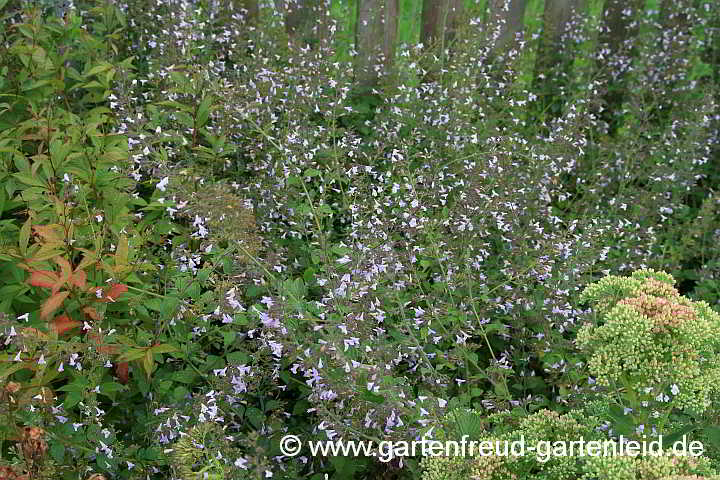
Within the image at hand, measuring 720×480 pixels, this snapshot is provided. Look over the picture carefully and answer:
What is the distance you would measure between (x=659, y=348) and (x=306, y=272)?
165 centimetres

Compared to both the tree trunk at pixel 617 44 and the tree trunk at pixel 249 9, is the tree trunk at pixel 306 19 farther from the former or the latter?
the tree trunk at pixel 617 44

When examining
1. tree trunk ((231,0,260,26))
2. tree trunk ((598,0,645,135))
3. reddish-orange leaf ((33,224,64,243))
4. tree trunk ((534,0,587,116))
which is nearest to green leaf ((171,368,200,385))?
reddish-orange leaf ((33,224,64,243))

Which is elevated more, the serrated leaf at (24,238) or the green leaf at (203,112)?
the green leaf at (203,112)

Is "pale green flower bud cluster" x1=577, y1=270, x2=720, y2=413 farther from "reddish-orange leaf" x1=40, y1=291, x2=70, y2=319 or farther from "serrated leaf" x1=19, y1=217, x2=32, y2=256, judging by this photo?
"serrated leaf" x1=19, y1=217, x2=32, y2=256

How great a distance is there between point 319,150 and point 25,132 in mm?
1489

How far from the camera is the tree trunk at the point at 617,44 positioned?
5.88m

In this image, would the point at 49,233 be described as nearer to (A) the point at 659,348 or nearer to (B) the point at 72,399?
(B) the point at 72,399

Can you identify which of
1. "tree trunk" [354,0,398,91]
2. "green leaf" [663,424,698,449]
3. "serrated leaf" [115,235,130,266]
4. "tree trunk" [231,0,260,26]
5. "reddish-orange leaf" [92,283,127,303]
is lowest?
"green leaf" [663,424,698,449]

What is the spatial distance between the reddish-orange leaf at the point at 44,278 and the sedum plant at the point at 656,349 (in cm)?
189

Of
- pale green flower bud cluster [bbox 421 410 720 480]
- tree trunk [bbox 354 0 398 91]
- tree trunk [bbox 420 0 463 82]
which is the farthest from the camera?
tree trunk [bbox 420 0 463 82]

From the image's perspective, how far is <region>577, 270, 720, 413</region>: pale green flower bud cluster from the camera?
2.40 m

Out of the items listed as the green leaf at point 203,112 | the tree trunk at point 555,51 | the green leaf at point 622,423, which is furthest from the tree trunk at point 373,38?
the green leaf at point 622,423

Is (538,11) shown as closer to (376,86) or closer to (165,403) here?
(376,86)

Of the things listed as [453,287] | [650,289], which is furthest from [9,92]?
[650,289]
